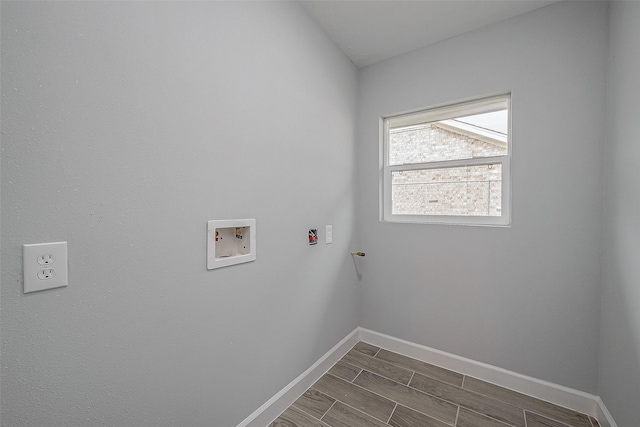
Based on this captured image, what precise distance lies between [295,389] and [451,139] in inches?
81.2

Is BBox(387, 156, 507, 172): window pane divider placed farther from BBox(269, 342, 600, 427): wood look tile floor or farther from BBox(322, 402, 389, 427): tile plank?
BBox(322, 402, 389, 427): tile plank

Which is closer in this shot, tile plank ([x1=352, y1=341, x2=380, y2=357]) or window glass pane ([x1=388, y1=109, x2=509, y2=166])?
window glass pane ([x1=388, y1=109, x2=509, y2=166])

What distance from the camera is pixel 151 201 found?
92 cm

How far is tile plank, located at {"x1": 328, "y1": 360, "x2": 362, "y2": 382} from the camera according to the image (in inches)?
71.9

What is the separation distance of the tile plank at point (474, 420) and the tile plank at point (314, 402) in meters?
0.73

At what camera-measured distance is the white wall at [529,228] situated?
1.49 meters

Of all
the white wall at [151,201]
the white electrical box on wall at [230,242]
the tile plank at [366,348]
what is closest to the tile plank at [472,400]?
the tile plank at [366,348]

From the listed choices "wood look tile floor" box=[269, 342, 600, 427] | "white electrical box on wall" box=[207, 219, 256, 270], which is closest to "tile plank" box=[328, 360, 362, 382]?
"wood look tile floor" box=[269, 342, 600, 427]

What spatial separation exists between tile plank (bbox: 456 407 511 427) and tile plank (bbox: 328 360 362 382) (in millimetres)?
664

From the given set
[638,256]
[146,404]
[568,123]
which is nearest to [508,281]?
[638,256]

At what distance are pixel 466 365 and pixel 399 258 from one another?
87 cm

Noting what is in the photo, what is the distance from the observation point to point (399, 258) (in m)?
2.12

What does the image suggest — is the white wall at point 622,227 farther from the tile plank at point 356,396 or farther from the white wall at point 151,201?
the white wall at point 151,201

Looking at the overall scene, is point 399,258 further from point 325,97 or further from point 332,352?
point 325,97
